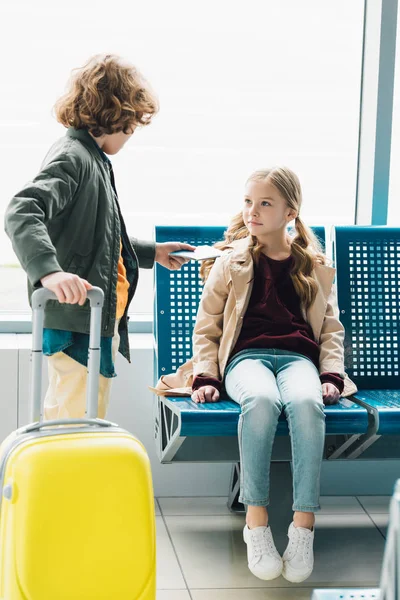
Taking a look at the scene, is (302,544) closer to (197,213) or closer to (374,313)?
(374,313)

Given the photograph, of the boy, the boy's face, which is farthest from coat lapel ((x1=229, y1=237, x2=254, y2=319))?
the boy's face

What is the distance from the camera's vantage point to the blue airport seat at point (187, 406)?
286cm

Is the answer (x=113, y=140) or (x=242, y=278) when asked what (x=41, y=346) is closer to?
Answer: (x=113, y=140)

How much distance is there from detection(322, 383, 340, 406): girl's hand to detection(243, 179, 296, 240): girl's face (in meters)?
0.60

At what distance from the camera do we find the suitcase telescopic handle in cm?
220

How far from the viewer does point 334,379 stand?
3.10 metres

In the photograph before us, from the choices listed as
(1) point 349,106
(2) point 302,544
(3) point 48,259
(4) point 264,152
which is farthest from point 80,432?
(1) point 349,106

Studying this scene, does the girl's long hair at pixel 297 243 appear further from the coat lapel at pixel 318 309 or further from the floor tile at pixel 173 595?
the floor tile at pixel 173 595

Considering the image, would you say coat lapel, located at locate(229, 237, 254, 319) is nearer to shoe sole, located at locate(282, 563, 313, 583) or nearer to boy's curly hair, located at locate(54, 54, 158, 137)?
boy's curly hair, located at locate(54, 54, 158, 137)

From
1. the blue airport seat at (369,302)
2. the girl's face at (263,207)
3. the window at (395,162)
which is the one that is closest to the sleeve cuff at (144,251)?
the girl's face at (263,207)

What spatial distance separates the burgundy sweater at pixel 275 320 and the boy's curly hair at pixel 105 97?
32.2 inches

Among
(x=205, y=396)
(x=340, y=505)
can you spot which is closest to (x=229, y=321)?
(x=205, y=396)

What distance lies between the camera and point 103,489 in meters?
2.12

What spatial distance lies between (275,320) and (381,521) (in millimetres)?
991
